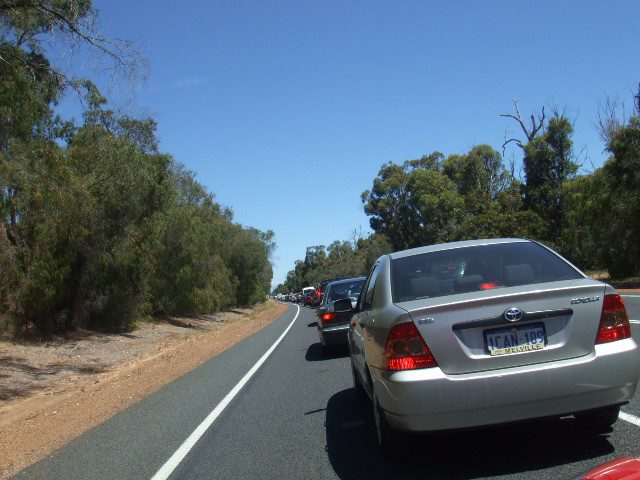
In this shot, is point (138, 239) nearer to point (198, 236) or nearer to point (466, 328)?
point (198, 236)

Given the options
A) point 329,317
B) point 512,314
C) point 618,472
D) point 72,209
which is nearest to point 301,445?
point 512,314

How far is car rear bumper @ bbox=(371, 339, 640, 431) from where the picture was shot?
4.44 meters

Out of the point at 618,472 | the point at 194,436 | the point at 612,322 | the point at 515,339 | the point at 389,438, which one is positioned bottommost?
the point at 194,436

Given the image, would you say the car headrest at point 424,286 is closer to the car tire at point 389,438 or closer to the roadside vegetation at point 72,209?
the car tire at point 389,438

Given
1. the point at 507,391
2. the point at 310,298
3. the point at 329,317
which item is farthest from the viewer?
the point at 310,298

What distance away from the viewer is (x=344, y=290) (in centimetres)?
1569

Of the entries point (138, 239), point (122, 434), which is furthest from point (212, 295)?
point (122, 434)

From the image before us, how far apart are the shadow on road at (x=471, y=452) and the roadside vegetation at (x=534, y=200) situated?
24980 millimetres

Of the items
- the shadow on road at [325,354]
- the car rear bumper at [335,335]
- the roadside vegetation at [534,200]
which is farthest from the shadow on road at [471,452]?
the roadside vegetation at [534,200]

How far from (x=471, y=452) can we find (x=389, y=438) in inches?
31.3

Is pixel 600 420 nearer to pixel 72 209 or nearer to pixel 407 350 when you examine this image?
pixel 407 350

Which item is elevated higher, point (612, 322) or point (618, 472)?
point (612, 322)

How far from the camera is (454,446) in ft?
18.4

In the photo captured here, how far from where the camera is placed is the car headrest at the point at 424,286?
17.1 feet
